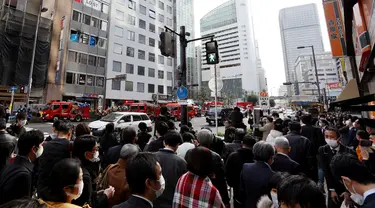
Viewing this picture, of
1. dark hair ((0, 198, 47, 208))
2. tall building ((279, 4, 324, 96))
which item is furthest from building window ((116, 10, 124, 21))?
tall building ((279, 4, 324, 96))

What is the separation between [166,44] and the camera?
5.88 metres

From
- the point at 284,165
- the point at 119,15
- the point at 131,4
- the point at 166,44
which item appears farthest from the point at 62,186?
the point at 131,4

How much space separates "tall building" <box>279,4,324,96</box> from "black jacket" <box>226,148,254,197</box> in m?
86.6

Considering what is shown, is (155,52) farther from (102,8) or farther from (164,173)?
(164,173)

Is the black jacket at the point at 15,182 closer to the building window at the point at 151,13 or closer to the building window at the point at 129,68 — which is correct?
the building window at the point at 129,68

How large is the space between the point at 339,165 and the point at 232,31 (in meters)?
106

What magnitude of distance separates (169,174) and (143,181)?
980 mm

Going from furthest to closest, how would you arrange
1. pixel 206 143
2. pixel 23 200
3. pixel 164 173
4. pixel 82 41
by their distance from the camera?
pixel 82 41 → pixel 206 143 → pixel 164 173 → pixel 23 200

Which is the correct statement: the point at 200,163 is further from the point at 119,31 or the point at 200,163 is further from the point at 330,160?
the point at 119,31

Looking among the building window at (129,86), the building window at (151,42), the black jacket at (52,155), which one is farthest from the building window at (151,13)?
the black jacket at (52,155)

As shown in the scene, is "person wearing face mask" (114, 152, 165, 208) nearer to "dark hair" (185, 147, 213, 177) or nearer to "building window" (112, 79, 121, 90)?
"dark hair" (185, 147, 213, 177)

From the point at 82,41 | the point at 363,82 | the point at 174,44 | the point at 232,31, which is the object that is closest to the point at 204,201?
the point at 174,44

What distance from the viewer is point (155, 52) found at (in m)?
39.6

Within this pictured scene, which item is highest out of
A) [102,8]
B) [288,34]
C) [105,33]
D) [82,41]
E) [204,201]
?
[288,34]
